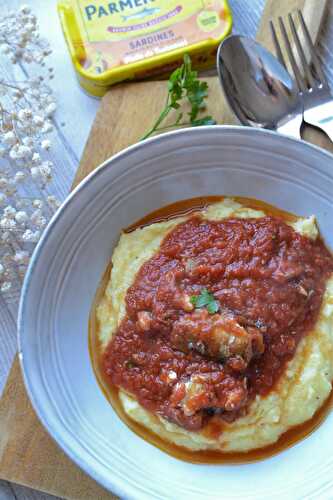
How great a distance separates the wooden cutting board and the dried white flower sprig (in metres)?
0.36

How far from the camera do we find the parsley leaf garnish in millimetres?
3088

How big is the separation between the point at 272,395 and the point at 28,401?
1528mm

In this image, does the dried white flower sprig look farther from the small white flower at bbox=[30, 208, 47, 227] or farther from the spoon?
the spoon

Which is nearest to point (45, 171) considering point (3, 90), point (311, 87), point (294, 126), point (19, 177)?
point (19, 177)

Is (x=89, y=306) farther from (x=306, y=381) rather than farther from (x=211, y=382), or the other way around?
(x=306, y=381)

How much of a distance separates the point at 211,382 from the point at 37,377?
38.0 inches

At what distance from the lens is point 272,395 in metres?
3.14

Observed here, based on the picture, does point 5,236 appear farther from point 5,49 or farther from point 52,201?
point 5,49

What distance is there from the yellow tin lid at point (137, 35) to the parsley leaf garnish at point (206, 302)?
1.76m

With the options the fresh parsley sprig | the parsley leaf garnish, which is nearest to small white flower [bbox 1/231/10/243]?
the fresh parsley sprig

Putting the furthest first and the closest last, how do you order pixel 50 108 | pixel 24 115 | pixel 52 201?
pixel 50 108 < pixel 52 201 < pixel 24 115

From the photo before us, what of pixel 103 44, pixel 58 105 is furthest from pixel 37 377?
pixel 103 44

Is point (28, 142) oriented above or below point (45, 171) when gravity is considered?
above

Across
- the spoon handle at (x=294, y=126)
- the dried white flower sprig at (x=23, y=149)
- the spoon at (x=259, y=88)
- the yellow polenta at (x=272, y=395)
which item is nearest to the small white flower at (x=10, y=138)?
the dried white flower sprig at (x=23, y=149)
